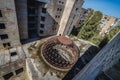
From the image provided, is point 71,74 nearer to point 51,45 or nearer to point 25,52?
point 51,45

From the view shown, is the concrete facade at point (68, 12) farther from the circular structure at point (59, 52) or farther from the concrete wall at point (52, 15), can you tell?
the circular structure at point (59, 52)

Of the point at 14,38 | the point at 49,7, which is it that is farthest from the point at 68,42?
the point at 14,38

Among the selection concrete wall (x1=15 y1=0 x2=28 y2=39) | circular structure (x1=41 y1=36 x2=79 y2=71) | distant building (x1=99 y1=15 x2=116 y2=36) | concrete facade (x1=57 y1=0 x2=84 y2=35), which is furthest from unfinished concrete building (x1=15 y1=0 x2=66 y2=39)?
distant building (x1=99 y1=15 x2=116 y2=36)

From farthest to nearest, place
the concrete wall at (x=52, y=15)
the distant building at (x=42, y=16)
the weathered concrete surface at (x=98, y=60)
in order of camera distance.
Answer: the concrete wall at (x=52, y=15)
the distant building at (x=42, y=16)
the weathered concrete surface at (x=98, y=60)

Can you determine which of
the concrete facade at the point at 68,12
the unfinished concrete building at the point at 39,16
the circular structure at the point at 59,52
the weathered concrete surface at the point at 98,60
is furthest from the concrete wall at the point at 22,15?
the weathered concrete surface at the point at 98,60

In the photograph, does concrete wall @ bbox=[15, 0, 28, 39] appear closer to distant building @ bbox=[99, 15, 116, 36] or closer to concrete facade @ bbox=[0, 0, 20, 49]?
concrete facade @ bbox=[0, 0, 20, 49]

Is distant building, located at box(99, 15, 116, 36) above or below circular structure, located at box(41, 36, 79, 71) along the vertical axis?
above
